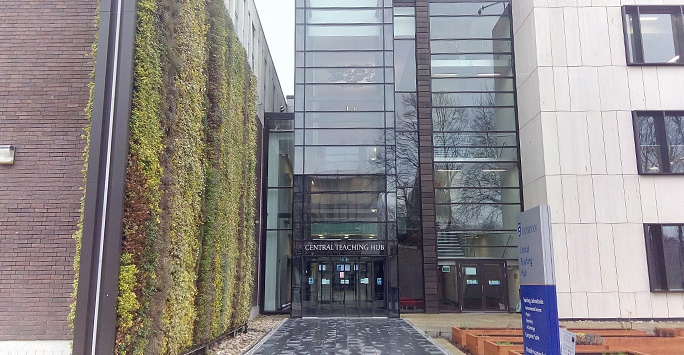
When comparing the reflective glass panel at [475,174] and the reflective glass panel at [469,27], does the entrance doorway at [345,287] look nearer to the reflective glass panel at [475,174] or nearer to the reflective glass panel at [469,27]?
the reflective glass panel at [475,174]

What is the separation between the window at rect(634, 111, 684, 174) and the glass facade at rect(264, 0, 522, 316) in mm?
4735

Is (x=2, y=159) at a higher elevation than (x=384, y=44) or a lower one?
lower

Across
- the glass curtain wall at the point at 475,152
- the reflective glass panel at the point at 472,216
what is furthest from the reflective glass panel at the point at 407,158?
the reflective glass panel at the point at 472,216

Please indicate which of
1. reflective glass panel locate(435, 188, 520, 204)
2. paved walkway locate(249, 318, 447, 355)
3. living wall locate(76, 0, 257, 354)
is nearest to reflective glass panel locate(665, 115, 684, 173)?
reflective glass panel locate(435, 188, 520, 204)

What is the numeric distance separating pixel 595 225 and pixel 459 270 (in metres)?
5.80

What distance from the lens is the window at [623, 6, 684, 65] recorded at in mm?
19188

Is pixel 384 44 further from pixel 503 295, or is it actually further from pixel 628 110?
pixel 503 295

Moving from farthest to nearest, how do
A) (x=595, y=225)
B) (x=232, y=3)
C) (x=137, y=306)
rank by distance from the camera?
1. (x=595, y=225)
2. (x=232, y=3)
3. (x=137, y=306)

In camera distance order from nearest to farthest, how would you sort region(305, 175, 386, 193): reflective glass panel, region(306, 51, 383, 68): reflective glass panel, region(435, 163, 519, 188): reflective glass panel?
region(305, 175, 386, 193): reflective glass panel < region(435, 163, 519, 188): reflective glass panel < region(306, 51, 383, 68): reflective glass panel

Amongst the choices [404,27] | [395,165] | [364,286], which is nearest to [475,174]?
[395,165]

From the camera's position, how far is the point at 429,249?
2167cm

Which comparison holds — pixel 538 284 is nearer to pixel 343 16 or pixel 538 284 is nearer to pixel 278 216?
pixel 278 216

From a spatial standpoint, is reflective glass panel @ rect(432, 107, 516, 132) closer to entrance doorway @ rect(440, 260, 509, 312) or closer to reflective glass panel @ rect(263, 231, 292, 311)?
entrance doorway @ rect(440, 260, 509, 312)

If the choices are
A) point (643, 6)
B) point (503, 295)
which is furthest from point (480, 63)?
point (503, 295)
